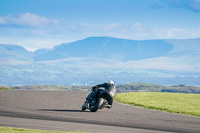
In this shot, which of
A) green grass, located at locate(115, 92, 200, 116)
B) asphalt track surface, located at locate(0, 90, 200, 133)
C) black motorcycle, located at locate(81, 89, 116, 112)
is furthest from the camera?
green grass, located at locate(115, 92, 200, 116)

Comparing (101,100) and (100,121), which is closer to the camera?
(100,121)

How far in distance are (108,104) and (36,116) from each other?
446cm

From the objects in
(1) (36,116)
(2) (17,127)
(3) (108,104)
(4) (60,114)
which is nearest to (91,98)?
(3) (108,104)

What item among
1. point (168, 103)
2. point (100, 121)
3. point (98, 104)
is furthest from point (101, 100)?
point (168, 103)

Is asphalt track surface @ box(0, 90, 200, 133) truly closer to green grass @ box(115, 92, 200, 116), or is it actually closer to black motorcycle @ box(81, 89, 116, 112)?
black motorcycle @ box(81, 89, 116, 112)

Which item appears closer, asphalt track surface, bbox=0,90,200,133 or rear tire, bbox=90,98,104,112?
asphalt track surface, bbox=0,90,200,133

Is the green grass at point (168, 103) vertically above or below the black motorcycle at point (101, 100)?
below

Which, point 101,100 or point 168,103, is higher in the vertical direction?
point 101,100

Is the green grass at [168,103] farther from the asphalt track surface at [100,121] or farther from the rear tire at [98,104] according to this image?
the rear tire at [98,104]

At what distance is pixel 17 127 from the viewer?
15.0 metres

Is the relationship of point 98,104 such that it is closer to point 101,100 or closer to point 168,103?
point 101,100

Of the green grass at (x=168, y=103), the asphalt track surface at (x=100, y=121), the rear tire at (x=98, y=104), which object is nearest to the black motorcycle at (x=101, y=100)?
the rear tire at (x=98, y=104)

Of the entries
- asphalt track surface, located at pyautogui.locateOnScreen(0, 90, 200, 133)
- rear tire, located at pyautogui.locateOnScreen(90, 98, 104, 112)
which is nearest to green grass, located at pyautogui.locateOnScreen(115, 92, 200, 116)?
asphalt track surface, located at pyautogui.locateOnScreen(0, 90, 200, 133)

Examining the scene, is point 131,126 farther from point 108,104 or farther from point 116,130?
point 108,104
